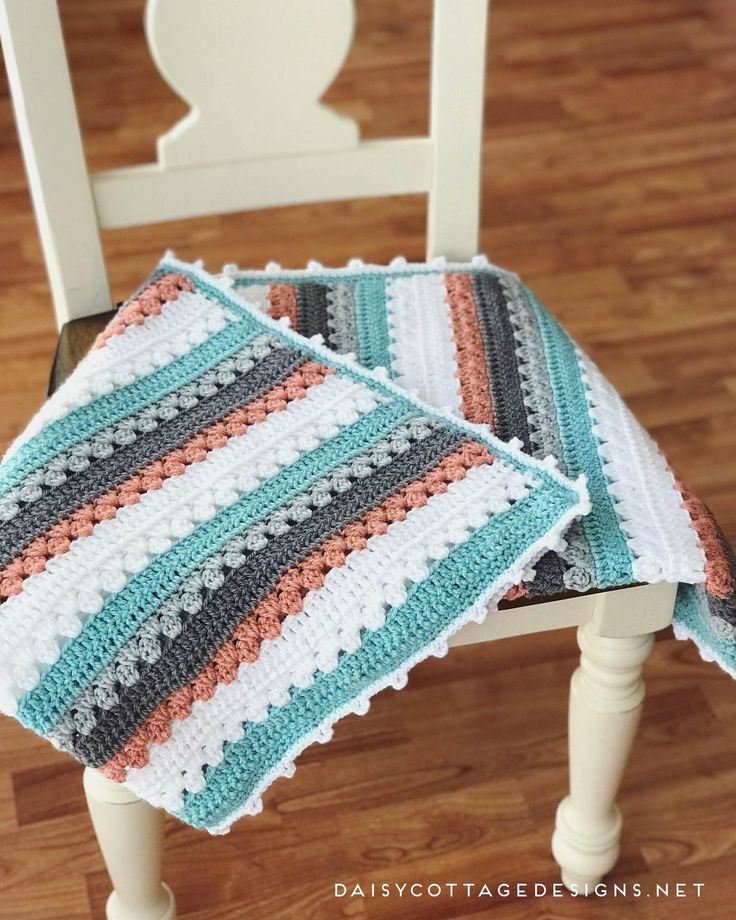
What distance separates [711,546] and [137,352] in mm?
445

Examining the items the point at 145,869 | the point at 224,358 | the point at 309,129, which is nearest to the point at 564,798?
the point at 145,869

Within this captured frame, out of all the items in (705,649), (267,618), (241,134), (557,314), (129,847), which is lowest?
(557,314)

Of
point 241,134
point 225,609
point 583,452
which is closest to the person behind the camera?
point 225,609

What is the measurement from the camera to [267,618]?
84 cm

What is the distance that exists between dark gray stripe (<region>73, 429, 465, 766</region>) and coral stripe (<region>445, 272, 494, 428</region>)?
8 centimetres

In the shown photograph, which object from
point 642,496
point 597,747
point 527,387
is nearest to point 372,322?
point 527,387

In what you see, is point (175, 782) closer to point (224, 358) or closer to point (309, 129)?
point (224, 358)

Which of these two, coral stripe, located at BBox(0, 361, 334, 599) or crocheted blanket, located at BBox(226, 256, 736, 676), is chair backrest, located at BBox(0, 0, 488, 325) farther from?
coral stripe, located at BBox(0, 361, 334, 599)

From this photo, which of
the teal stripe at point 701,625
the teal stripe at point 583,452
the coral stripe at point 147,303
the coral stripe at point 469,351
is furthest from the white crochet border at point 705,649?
the coral stripe at point 147,303

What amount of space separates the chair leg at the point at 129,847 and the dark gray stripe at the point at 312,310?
38 centimetres

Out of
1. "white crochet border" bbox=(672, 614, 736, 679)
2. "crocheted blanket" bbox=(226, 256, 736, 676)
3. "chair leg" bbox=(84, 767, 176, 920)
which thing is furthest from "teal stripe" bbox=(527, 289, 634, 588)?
"chair leg" bbox=(84, 767, 176, 920)

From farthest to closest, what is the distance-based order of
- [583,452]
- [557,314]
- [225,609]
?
[557,314] < [583,452] < [225,609]

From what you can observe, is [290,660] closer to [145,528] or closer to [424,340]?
[145,528]

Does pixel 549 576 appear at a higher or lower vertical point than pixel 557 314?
higher
